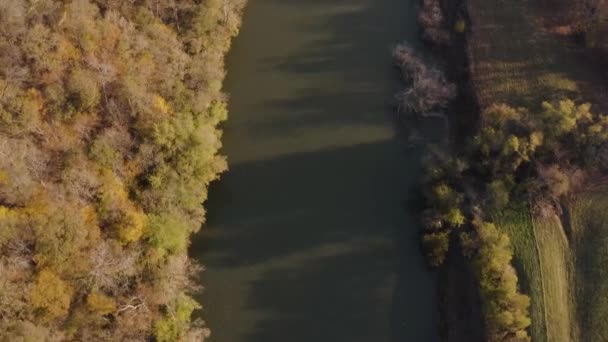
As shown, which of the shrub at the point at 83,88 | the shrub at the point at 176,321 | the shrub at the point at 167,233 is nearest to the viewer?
the shrub at the point at 176,321

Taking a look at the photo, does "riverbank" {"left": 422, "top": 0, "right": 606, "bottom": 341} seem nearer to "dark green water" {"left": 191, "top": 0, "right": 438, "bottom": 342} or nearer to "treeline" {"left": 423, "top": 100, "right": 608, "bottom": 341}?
"treeline" {"left": 423, "top": 100, "right": 608, "bottom": 341}

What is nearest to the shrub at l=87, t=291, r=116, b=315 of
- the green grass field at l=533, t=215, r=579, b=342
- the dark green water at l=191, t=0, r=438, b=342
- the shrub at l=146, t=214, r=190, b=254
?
the shrub at l=146, t=214, r=190, b=254

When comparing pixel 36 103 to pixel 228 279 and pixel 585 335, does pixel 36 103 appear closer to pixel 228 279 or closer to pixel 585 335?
pixel 228 279

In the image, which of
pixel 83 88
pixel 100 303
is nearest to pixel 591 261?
pixel 100 303

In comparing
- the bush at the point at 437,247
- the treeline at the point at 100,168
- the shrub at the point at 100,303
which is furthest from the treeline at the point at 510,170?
the shrub at the point at 100,303

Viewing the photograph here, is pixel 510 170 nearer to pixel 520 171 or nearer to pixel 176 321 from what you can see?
pixel 520 171

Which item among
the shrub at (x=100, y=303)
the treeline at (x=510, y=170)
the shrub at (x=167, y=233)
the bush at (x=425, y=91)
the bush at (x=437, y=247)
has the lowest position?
the shrub at (x=100, y=303)

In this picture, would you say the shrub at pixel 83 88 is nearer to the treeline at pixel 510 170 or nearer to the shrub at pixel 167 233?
the shrub at pixel 167 233
